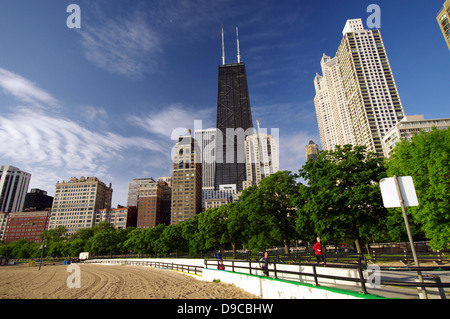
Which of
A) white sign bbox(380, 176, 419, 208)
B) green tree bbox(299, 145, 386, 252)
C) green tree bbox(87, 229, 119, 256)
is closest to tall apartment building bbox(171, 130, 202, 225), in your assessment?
green tree bbox(87, 229, 119, 256)

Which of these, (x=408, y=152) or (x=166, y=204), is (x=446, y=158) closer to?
(x=408, y=152)

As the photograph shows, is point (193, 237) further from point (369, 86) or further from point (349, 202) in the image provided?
point (369, 86)

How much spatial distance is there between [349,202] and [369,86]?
494 feet

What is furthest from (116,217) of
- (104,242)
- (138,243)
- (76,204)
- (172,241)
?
(172,241)

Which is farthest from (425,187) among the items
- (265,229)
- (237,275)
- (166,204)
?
(166,204)

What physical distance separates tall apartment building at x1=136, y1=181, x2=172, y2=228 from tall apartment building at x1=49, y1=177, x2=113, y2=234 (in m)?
34.9

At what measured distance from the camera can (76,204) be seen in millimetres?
175750

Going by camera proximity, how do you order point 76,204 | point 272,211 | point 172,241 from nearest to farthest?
point 272,211
point 172,241
point 76,204

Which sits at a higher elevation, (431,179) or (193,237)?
(431,179)

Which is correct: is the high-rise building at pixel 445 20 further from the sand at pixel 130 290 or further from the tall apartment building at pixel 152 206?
the tall apartment building at pixel 152 206

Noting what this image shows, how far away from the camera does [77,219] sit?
173 m

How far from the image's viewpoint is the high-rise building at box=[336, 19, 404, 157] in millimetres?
136250

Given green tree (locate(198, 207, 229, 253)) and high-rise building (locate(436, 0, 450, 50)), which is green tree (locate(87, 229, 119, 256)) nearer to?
green tree (locate(198, 207, 229, 253))
